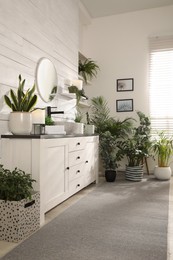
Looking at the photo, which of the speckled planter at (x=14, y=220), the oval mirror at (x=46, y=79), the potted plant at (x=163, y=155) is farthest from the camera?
the potted plant at (x=163, y=155)

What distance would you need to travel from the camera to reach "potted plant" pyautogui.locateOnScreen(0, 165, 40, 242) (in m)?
1.67

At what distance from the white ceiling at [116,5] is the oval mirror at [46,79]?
180 centimetres

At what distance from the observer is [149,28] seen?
440 cm

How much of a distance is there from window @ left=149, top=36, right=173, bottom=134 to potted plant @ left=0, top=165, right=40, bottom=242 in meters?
3.06

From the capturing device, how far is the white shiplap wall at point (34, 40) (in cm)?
222

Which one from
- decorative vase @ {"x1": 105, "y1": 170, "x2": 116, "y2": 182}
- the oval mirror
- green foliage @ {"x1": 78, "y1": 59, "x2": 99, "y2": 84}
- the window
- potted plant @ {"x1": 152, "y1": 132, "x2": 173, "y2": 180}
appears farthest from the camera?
green foliage @ {"x1": 78, "y1": 59, "x2": 99, "y2": 84}

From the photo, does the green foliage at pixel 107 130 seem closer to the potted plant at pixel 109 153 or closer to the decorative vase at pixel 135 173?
the potted plant at pixel 109 153

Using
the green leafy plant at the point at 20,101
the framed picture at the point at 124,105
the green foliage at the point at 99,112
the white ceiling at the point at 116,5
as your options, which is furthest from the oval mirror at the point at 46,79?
the white ceiling at the point at 116,5

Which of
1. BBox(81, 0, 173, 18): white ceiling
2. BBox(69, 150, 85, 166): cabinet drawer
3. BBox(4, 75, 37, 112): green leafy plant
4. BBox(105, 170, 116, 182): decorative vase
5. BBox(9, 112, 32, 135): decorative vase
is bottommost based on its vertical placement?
BBox(105, 170, 116, 182): decorative vase

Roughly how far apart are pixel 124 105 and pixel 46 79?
1925mm

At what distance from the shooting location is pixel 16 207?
1.67 metres

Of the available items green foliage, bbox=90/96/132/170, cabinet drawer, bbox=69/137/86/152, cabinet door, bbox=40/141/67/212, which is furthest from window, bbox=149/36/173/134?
cabinet door, bbox=40/141/67/212

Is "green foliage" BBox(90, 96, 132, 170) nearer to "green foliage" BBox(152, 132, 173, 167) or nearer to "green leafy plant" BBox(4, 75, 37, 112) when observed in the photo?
"green foliage" BBox(152, 132, 173, 167)

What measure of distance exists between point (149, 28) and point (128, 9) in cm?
52
